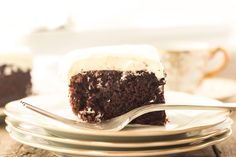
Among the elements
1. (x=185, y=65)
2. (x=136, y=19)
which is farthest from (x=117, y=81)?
(x=136, y=19)

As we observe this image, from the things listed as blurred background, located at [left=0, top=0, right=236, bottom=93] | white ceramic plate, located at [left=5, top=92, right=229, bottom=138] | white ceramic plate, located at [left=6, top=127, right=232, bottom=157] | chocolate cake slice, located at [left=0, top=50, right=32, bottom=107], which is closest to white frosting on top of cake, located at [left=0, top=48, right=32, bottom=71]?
chocolate cake slice, located at [left=0, top=50, right=32, bottom=107]

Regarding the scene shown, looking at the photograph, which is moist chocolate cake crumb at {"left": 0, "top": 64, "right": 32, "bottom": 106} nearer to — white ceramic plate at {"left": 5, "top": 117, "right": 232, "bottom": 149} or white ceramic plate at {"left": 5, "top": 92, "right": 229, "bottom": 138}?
white ceramic plate at {"left": 5, "top": 92, "right": 229, "bottom": 138}

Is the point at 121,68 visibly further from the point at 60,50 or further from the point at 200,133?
the point at 60,50

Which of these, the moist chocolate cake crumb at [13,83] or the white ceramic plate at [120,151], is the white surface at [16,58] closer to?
the moist chocolate cake crumb at [13,83]

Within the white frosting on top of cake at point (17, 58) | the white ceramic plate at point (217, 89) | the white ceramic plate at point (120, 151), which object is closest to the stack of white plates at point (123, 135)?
the white ceramic plate at point (120, 151)

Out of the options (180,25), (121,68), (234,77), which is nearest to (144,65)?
(121,68)

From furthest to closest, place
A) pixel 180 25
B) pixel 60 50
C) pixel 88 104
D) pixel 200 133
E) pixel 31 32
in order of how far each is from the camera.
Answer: pixel 180 25, pixel 60 50, pixel 31 32, pixel 88 104, pixel 200 133

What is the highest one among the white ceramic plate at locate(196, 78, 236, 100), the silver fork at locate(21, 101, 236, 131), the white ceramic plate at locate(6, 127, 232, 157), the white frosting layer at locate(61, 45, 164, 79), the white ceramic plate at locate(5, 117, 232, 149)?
the white frosting layer at locate(61, 45, 164, 79)

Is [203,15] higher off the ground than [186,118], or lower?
higher
